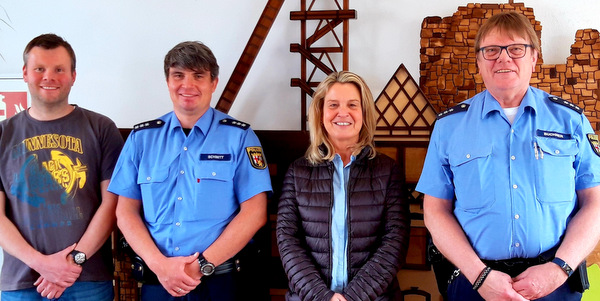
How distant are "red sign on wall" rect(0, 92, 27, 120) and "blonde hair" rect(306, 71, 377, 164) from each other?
174 centimetres

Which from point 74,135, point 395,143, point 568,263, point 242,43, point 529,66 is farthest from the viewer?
point 242,43

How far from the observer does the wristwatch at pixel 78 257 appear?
1.86 metres

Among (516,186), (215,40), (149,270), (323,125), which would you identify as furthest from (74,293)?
(516,186)

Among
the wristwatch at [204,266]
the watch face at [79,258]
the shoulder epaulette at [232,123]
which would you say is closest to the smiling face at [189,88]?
the shoulder epaulette at [232,123]

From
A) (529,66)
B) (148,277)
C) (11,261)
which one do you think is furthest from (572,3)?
(11,261)

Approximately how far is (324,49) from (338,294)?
44.1 inches

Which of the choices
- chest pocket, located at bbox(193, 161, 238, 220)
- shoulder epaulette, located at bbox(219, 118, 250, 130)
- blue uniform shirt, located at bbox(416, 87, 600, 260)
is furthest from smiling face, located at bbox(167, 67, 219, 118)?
blue uniform shirt, located at bbox(416, 87, 600, 260)

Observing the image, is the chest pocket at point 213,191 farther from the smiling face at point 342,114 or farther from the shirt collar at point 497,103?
the shirt collar at point 497,103

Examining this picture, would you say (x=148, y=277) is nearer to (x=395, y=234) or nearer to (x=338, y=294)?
(x=338, y=294)

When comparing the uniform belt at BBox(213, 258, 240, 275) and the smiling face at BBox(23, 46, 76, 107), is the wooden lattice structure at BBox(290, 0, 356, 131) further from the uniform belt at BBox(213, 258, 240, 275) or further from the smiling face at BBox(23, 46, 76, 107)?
the smiling face at BBox(23, 46, 76, 107)

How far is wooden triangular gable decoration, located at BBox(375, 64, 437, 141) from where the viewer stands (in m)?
2.13

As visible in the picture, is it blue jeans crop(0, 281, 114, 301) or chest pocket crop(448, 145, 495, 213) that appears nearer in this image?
chest pocket crop(448, 145, 495, 213)

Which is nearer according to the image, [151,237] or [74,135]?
[151,237]

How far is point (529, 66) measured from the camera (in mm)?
1539
